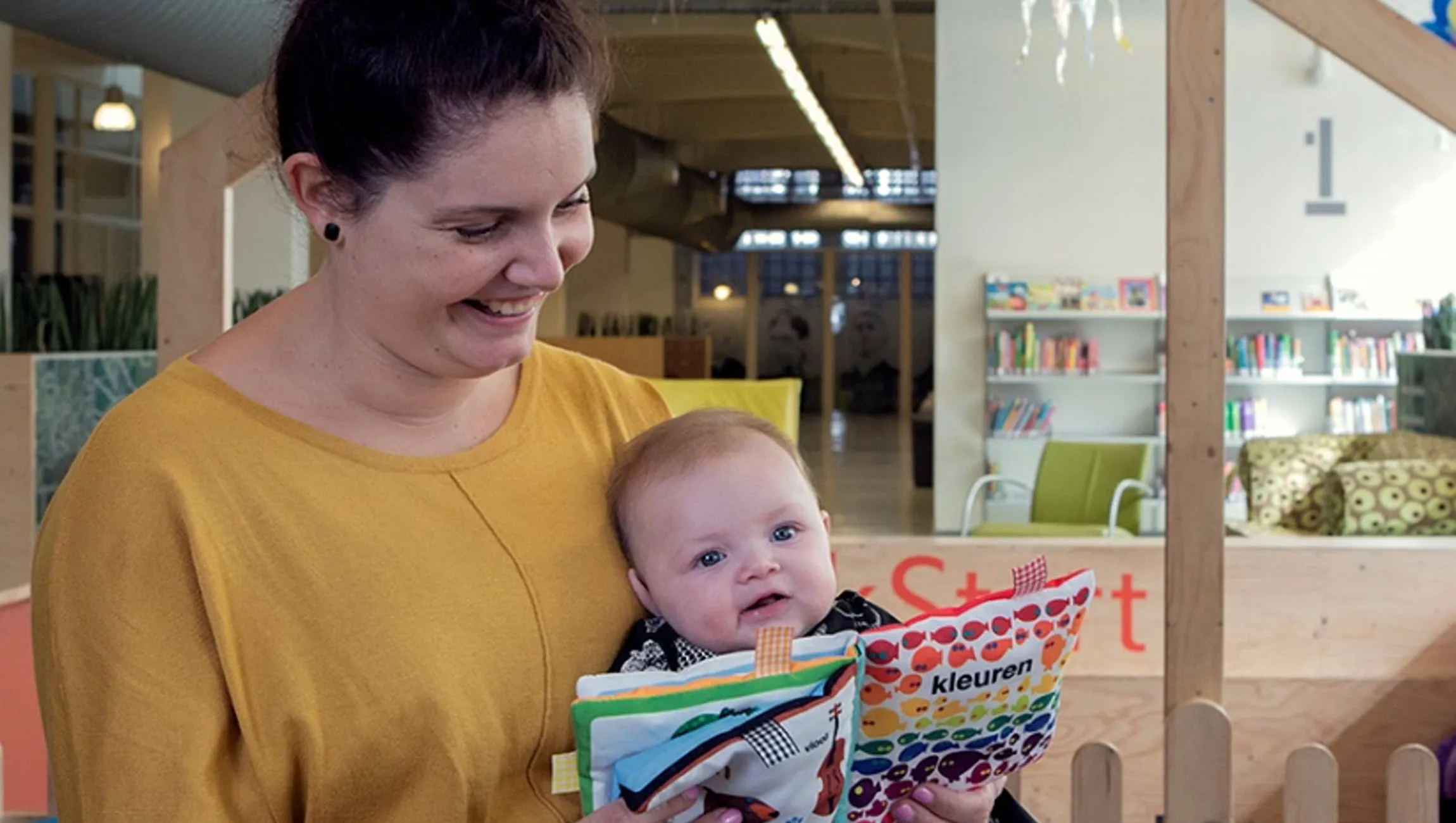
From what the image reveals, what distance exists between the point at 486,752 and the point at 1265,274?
1057 centimetres

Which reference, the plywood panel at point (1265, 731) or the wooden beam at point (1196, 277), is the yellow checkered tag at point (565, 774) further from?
the plywood panel at point (1265, 731)

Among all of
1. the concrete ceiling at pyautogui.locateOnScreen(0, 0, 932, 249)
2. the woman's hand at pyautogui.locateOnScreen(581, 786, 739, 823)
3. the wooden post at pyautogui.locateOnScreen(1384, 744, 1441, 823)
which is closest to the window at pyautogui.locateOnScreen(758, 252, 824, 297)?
the concrete ceiling at pyautogui.locateOnScreen(0, 0, 932, 249)

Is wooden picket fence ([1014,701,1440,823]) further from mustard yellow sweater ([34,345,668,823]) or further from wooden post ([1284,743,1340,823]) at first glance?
mustard yellow sweater ([34,345,668,823])

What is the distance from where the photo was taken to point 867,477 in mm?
17547

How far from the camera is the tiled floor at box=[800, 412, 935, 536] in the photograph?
13.3 meters

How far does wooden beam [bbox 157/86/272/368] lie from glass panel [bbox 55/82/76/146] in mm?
9024

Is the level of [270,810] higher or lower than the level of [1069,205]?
lower

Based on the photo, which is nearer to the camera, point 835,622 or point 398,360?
point 398,360

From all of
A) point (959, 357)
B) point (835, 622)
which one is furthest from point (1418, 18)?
point (835, 622)

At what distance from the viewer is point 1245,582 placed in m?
5.14

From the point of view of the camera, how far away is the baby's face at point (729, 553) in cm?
152

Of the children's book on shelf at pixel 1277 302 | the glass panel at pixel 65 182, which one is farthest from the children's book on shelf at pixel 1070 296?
the glass panel at pixel 65 182

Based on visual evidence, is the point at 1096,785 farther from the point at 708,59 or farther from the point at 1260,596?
the point at 708,59

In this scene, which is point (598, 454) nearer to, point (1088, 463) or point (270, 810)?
point (270, 810)
